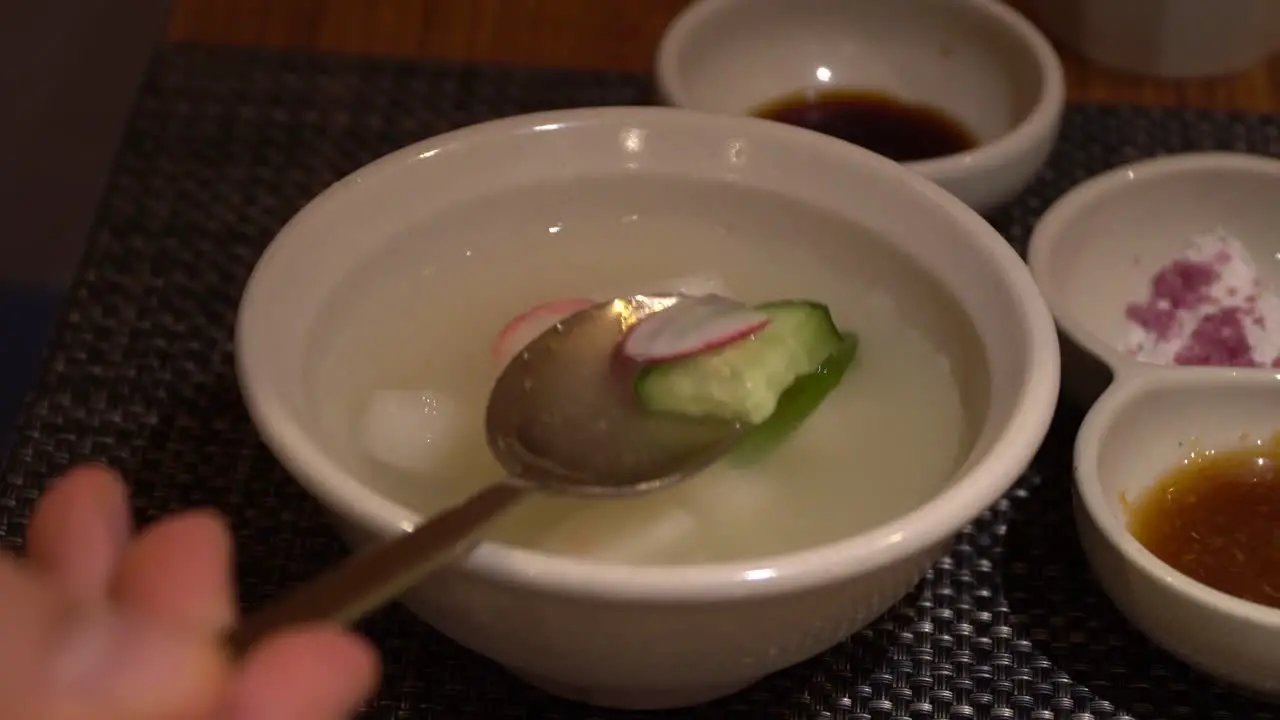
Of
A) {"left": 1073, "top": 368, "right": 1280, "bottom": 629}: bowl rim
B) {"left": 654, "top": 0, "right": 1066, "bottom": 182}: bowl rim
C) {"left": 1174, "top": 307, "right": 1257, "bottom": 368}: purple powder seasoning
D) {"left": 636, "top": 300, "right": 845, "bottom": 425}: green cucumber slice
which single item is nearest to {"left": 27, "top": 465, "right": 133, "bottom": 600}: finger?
{"left": 636, "top": 300, "right": 845, "bottom": 425}: green cucumber slice

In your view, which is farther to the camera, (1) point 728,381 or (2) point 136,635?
(1) point 728,381

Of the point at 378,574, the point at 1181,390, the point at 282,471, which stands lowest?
the point at 282,471

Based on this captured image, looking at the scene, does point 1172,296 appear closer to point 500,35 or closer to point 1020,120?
point 1020,120

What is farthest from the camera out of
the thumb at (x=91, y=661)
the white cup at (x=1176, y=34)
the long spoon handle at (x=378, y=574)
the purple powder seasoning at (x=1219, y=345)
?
the white cup at (x=1176, y=34)

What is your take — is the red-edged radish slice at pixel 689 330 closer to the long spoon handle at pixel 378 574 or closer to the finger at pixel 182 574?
the long spoon handle at pixel 378 574

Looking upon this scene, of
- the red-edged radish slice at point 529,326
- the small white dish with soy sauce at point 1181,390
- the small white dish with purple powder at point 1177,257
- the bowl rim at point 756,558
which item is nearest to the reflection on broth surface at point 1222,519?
the small white dish with soy sauce at point 1181,390

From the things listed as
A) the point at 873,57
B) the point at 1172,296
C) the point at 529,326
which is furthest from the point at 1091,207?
the point at 529,326

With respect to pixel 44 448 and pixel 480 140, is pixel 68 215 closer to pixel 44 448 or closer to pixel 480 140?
pixel 44 448
